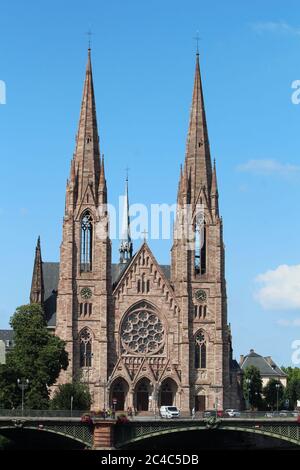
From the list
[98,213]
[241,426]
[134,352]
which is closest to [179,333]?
[134,352]

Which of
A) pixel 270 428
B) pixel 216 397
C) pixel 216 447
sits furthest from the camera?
pixel 216 397

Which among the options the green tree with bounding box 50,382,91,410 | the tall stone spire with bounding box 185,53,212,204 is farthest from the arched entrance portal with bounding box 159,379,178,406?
the tall stone spire with bounding box 185,53,212,204

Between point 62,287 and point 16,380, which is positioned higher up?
point 62,287

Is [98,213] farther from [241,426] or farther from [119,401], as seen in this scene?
[241,426]

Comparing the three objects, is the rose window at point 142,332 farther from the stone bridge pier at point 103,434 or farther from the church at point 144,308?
the stone bridge pier at point 103,434

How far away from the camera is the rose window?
134000mm

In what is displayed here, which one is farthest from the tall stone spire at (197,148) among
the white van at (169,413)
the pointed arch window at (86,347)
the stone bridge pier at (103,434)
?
the stone bridge pier at (103,434)

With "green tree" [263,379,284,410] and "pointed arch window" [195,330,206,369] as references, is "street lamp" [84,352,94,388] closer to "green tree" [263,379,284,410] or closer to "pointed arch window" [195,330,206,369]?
"pointed arch window" [195,330,206,369]

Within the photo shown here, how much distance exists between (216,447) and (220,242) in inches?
1238

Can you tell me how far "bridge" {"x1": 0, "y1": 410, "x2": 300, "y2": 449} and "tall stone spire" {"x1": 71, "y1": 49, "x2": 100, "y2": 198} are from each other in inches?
1778

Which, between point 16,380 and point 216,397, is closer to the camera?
point 16,380

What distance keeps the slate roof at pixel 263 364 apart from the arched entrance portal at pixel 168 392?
46.5 metres

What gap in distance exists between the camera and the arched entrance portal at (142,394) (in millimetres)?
133375

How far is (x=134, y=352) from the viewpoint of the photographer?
13375 centimetres
